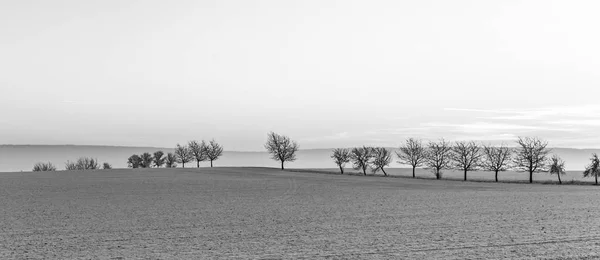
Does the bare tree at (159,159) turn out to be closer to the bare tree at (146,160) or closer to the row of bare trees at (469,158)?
the bare tree at (146,160)

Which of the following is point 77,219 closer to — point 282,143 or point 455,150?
point 455,150

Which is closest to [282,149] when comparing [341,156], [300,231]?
[341,156]

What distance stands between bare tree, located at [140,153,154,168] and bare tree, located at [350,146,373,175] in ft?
216

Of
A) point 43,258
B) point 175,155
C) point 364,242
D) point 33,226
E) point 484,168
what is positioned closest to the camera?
point 43,258

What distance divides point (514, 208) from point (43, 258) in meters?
23.9

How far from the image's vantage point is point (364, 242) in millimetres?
17531

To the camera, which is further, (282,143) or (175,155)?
(175,155)

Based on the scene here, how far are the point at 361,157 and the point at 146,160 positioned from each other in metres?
70.0

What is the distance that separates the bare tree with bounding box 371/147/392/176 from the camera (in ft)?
319

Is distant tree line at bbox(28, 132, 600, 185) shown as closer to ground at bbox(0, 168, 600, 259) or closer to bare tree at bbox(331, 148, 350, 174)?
bare tree at bbox(331, 148, 350, 174)

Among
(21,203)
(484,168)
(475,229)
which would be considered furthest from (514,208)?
(484,168)

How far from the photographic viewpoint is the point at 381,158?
97312mm

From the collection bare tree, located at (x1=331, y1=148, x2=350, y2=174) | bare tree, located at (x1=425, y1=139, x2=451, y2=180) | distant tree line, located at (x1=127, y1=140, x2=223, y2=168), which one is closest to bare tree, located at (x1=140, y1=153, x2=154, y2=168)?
distant tree line, located at (x1=127, y1=140, x2=223, y2=168)

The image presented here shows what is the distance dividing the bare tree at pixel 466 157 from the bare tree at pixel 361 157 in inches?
719
